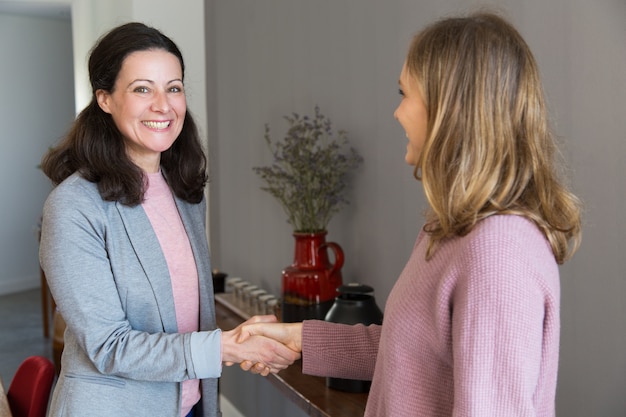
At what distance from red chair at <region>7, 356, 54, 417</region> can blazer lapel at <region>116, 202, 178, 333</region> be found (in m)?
0.55

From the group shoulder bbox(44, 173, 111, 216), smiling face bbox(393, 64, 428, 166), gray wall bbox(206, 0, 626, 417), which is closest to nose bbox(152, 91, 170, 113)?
shoulder bbox(44, 173, 111, 216)

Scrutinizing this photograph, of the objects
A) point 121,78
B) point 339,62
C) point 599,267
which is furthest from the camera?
point 339,62

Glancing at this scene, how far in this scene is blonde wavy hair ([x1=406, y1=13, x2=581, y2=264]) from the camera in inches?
41.4

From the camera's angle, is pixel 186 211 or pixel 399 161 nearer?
pixel 186 211

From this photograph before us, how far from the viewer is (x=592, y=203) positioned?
5.13ft

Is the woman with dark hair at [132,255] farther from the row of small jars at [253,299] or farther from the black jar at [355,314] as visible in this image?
the row of small jars at [253,299]

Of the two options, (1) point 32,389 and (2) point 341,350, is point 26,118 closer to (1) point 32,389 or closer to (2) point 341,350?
(1) point 32,389

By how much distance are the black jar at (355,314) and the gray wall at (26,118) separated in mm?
6741

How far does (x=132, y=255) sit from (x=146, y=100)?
1.19 ft

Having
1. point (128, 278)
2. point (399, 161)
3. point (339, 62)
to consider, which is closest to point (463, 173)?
point (128, 278)

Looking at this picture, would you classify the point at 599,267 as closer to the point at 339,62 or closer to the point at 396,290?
the point at 396,290

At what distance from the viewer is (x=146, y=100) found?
167cm

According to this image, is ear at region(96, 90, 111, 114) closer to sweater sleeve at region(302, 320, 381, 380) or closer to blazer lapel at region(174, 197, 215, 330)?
blazer lapel at region(174, 197, 215, 330)

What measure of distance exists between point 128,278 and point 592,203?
1036mm
